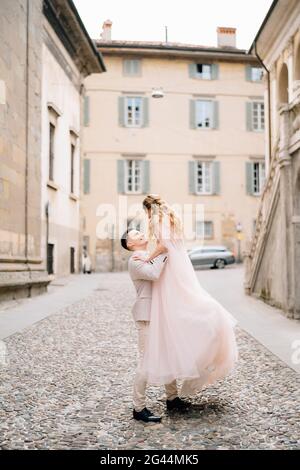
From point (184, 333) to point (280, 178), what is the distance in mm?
7629

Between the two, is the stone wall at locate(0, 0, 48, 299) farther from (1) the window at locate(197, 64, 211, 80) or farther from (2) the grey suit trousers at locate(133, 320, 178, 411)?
(1) the window at locate(197, 64, 211, 80)

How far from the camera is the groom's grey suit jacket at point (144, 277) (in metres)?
4.79

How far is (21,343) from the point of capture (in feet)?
27.4

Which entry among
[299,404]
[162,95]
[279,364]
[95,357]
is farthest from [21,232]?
[162,95]

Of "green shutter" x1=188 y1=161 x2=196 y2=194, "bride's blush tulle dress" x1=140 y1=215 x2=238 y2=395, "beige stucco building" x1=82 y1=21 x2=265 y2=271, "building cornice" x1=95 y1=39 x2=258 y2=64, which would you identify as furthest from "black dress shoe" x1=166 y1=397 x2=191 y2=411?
"building cornice" x1=95 y1=39 x2=258 y2=64

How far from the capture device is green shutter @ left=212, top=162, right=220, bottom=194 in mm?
34156

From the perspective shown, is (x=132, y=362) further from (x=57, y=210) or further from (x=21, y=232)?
(x=57, y=210)

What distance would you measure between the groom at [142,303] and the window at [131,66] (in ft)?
98.7

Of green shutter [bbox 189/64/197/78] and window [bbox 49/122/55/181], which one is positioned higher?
green shutter [bbox 189/64/197/78]

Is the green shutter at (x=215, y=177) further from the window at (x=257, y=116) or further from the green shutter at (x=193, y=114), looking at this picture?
the window at (x=257, y=116)

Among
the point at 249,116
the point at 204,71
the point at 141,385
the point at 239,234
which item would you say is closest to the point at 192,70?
the point at 204,71

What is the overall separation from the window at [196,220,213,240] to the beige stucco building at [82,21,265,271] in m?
0.06

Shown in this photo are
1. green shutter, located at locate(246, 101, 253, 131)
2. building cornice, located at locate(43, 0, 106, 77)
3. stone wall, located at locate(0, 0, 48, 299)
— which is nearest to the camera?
stone wall, located at locate(0, 0, 48, 299)

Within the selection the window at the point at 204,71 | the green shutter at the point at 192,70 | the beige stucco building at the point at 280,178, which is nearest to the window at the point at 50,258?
the beige stucco building at the point at 280,178
